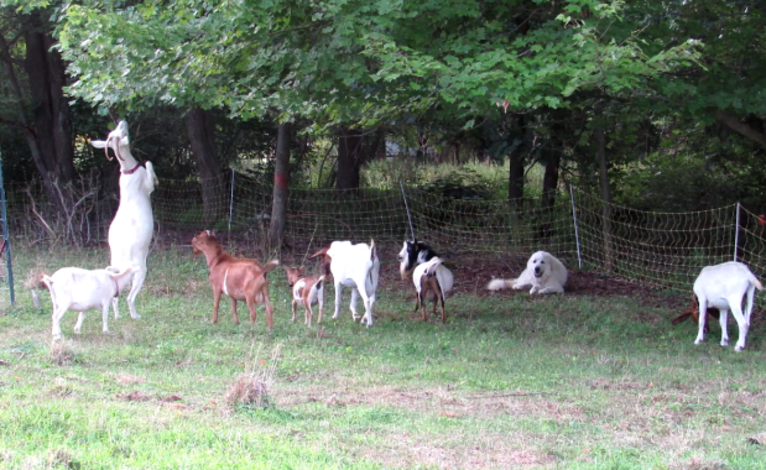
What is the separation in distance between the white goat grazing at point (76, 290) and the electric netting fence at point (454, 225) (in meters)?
6.67

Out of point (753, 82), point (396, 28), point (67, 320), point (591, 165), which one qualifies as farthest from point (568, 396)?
point (591, 165)

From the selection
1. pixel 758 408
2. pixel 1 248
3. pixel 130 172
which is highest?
pixel 130 172

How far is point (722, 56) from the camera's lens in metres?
11.2

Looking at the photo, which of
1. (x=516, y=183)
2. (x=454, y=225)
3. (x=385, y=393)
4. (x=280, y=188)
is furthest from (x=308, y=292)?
(x=516, y=183)

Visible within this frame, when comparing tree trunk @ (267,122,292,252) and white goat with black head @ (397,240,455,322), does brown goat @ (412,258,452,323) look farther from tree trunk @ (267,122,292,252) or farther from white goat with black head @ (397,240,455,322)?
tree trunk @ (267,122,292,252)

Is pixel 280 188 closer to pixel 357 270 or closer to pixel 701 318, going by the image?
pixel 357 270

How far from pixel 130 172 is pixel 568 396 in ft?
20.4

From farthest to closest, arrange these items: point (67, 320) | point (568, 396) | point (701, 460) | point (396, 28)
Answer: point (67, 320) → point (396, 28) → point (568, 396) → point (701, 460)

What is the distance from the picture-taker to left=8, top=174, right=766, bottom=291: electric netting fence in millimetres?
15445

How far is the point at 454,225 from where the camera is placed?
17859 mm

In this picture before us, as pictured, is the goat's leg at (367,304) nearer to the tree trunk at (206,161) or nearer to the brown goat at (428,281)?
the brown goat at (428,281)

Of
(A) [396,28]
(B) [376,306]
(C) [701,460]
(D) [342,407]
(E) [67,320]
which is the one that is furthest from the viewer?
(B) [376,306]

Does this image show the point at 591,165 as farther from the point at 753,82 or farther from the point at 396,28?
the point at 396,28

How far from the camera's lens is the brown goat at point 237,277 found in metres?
9.80
